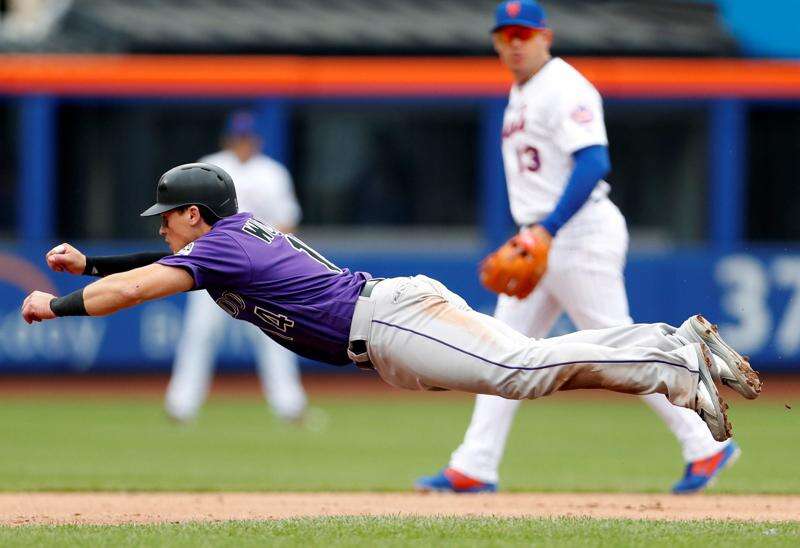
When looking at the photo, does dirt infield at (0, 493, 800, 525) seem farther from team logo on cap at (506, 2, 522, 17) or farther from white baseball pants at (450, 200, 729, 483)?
team logo on cap at (506, 2, 522, 17)

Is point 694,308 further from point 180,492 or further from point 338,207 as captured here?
point 180,492

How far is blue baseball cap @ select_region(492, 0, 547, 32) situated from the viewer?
714cm

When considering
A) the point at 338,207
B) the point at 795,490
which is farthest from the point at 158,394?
the point at 795,490

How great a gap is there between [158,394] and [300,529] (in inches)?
331

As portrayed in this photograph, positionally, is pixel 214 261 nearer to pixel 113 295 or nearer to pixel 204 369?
pixel 113 295

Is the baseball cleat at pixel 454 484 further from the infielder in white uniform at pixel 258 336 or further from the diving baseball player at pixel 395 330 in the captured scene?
the infielder in white uniform at pixel 258 336

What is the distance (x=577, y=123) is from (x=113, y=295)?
2.50 meters

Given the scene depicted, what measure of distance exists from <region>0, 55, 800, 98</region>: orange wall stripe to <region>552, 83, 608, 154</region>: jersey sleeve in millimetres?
7301

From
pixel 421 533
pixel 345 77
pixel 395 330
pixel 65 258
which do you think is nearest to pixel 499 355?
pixel 395 330

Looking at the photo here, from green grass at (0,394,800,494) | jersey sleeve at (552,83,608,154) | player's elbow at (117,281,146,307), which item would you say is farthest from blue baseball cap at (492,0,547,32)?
player's elbow at (117,281,146,307)

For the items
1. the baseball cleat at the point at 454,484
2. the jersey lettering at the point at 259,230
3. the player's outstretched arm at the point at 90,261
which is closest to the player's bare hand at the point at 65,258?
the player's outstretched arm at the point at 90,261

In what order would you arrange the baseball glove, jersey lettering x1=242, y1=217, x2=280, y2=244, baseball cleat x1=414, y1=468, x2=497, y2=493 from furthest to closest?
baseball cleat x1=414, y1=468, x2=497, y2=493, the baseball glove, jersey lettering x1=242, y1=217, x2=280, y2=244

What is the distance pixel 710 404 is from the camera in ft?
19.2

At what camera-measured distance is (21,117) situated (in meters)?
14.3
